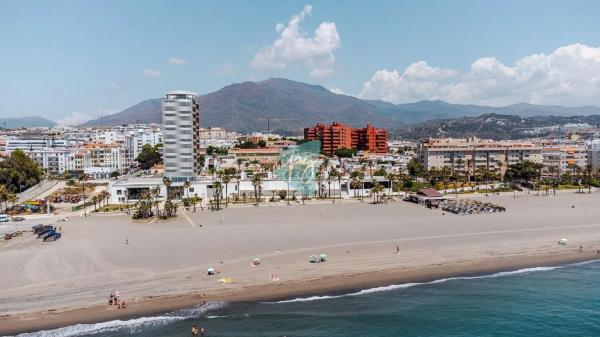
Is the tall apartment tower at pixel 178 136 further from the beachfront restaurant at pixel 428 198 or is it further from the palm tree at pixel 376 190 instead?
the beachfront restaurant at pixel 428 198

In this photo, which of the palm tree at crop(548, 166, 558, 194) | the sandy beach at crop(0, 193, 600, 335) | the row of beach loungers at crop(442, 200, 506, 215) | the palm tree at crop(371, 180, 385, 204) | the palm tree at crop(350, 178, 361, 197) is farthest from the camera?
the palm tree at crop(548, 166, 558, 194)

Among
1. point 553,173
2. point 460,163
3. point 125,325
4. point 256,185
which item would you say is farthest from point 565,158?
point 125,325

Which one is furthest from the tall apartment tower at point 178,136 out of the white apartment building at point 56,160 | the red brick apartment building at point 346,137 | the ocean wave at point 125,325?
the red brick apartment building at point 346,137

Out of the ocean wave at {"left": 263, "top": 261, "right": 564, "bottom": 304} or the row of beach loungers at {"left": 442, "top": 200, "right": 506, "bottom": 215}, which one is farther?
the row of beach loungers at {"left": 442, "top": 200, "right": 506, "bottom": 215}

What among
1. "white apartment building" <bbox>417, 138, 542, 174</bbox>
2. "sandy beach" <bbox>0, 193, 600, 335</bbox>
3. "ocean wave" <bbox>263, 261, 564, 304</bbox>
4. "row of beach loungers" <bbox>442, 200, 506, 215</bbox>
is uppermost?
"white apartment building" <bbox>417, 138, 542, 174</bbox>

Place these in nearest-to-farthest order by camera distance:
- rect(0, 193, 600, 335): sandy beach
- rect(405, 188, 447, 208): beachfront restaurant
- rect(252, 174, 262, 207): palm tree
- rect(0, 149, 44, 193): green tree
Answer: rect(0, 193, 600, 335): sandy beach < rect(405, 188, 447, 208): beachfront restaurant < rect(252, 174, 262, 207): palm tree < rect(0, 149, 44, 193): green tree

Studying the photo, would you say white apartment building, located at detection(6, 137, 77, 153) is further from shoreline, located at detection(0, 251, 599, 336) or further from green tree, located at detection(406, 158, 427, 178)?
shoreline, located at detection(0, 251, 599, 336)

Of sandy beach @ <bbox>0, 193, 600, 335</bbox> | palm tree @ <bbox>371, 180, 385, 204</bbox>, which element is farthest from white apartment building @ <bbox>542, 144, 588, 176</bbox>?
sandy beach @ <bbox>0, 193, 600, 335</bbox>

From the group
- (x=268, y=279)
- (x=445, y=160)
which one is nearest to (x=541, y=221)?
(x=268, y=279)
